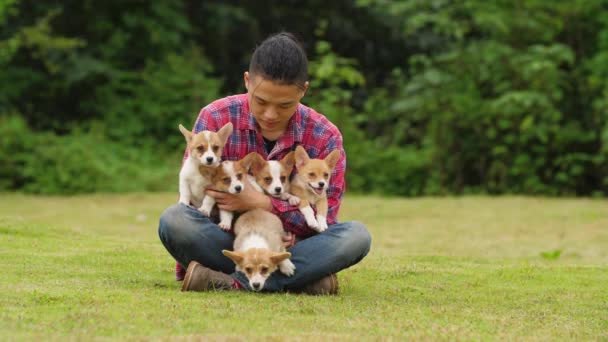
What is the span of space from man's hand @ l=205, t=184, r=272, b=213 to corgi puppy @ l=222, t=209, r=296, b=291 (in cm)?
4

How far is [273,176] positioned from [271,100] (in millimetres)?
532

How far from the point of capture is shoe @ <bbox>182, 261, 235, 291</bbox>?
5.54 metres

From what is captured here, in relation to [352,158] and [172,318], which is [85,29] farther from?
[172,318]

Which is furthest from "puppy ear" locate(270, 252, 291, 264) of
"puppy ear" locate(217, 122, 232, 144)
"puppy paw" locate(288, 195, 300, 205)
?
"puppy ear" locate(217, 122, 232, 144)

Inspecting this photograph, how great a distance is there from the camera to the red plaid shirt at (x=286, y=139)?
5.82 m

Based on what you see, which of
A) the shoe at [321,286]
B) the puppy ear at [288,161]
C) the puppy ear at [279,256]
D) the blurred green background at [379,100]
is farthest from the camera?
the blurred green background at [379,100]

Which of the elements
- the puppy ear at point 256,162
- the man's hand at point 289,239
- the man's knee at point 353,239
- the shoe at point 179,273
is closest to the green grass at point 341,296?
the shoe at point 179,273

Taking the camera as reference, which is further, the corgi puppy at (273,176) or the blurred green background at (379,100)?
the blurred green background at (379,100)

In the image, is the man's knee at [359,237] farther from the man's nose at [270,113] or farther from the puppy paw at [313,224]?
the man's nose at [270,113]

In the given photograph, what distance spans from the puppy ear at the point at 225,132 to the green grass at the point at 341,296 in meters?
0.96

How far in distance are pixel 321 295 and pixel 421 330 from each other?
1.17m

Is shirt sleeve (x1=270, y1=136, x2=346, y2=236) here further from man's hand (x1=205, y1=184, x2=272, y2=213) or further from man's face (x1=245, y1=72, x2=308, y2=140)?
man's face (x1=245, y1=72, x2=308, y2=140)

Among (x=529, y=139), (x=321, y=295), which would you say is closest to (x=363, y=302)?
(x=321, y=295)

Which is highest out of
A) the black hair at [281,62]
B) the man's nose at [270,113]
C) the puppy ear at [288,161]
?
the black hair at [281,62]
